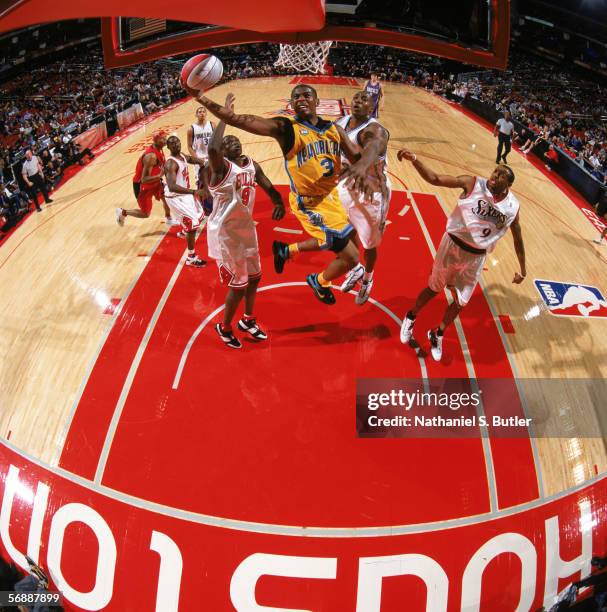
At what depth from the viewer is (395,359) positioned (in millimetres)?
4680

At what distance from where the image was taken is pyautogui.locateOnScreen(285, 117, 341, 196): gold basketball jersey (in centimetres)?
388

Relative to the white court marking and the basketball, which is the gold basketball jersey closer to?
the basketball

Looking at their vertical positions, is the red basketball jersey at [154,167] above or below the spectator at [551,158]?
Result: above

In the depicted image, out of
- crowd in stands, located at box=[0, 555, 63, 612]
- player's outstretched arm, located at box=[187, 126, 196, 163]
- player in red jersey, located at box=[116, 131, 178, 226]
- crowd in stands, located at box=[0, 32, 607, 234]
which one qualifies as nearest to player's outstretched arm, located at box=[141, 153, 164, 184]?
player in red jersey, located at box=[116, 131, 178, 226]

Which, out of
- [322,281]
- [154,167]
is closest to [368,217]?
[322,281]

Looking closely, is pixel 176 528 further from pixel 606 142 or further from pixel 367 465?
pixel 606 142

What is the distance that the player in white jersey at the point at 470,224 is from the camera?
12.1ft

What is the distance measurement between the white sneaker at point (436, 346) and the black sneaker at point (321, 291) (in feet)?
4.07

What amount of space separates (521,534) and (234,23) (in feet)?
14.3

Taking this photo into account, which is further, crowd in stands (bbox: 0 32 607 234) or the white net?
crowd in stands (bbox: 0 32 607 234)

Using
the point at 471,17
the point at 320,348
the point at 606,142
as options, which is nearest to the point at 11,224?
the point at 320,348

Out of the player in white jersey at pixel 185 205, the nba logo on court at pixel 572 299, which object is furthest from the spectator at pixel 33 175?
the nba logo on court at pixel 572 299

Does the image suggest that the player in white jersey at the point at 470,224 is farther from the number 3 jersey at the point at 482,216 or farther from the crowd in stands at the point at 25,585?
the crowd in stands at the point at 25,585

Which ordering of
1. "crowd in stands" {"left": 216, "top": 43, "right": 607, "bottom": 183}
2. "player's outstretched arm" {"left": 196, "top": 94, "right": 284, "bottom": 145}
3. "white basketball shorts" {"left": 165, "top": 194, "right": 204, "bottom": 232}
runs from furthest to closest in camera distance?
"crowd in stands" {"left": 216, "top": 43, "right": 607, "bottom": 183}
"white basketball shorts" {"left": 165, "top": 194, "right": 204, "bottom": 232}
"player's outstretched arm" {"left": 196, "top": 94, "right": 284, "bottom": 145}
